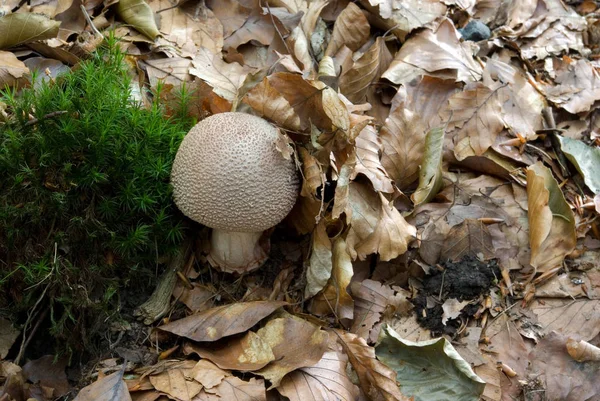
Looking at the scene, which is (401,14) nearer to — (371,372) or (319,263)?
(319,263)

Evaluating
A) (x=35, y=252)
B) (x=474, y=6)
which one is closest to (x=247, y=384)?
(x=35, y=252)

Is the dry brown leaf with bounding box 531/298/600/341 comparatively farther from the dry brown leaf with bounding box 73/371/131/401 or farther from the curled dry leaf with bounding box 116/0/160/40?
the curled dry leaf with bounding box 116/0/160/40

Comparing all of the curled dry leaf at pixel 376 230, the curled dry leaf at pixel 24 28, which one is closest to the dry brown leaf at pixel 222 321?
the curled dry leaf at pixel 376 230

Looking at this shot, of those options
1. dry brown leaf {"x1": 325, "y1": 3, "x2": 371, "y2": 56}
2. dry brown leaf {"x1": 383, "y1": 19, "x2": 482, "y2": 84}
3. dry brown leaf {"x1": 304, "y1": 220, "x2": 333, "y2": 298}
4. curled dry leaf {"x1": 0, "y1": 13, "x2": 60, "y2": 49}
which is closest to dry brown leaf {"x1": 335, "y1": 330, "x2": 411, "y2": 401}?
dry brown leaf {"x1": 304, "y1": 220, "x2": 333, "y2": 298}

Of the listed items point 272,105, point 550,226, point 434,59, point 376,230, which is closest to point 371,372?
point 376,230

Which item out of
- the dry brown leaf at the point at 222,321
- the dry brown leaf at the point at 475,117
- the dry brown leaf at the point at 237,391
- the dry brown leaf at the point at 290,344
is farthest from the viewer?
the dry brown leaf at the point at 475,117

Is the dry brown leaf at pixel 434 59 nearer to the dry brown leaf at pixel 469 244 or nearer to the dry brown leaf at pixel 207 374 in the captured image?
the dry brown leaf at pixel 469 244
